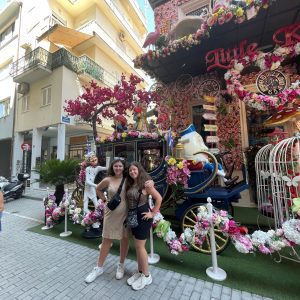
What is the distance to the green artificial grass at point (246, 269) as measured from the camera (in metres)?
2.40

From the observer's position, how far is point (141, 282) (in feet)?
8.21

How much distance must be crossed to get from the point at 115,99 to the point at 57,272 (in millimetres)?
5215

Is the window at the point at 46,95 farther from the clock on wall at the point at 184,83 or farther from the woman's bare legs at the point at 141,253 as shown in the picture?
the woman's bare legs at the point at 141,253

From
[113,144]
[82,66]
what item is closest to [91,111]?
[113,144]

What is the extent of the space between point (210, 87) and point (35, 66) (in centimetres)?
1019

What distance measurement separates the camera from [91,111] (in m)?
6.60

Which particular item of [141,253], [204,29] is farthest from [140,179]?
[204,29]

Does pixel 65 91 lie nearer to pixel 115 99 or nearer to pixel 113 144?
pixel 115 99

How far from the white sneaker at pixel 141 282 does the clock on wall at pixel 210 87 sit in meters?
5.66

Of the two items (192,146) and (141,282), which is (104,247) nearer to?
(141,282)

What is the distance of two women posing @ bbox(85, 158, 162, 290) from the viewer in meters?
2.47

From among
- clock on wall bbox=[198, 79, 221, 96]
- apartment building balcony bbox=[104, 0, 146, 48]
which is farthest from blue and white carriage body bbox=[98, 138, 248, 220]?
apartment building balcony bbox=[104, 0, 146, 48]

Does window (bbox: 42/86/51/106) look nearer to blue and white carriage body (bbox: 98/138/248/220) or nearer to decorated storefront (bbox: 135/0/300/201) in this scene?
decorated storefront (bbox: 135/0/300/201)

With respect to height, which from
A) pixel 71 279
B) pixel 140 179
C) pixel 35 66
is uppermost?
pixel 35 66
